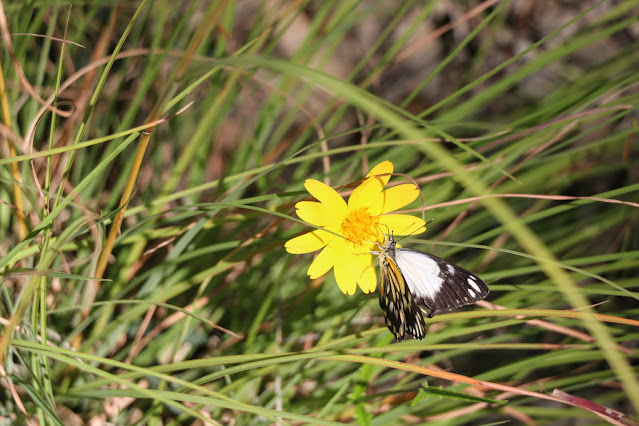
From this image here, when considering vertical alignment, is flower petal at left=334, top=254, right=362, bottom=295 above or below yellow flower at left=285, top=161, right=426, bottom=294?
below

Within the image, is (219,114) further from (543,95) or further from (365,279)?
(543,95)

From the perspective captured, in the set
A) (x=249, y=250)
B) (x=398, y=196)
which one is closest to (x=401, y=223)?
(x=398, y=196)

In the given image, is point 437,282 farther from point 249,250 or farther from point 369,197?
point 249,250

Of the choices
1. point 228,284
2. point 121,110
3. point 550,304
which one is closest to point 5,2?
point 121,110

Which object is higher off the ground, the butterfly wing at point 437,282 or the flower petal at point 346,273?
the butterfly wing at point 437,282

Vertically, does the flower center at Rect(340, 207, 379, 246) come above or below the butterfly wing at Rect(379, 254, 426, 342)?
above

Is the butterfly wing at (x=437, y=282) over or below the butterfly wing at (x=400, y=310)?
over
